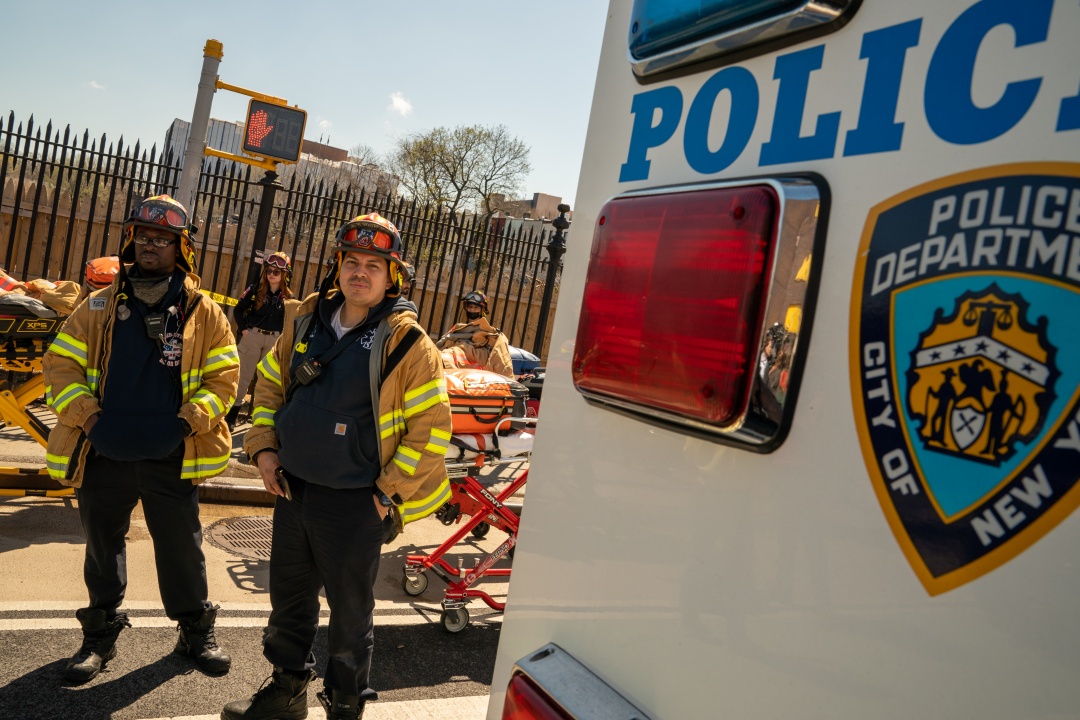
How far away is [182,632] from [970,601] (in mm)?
3826

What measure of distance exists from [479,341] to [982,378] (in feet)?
22.0

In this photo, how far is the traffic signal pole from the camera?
6.62m

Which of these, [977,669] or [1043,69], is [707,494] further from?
[1043,69]

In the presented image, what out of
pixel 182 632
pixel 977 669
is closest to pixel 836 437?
pixel 977 669

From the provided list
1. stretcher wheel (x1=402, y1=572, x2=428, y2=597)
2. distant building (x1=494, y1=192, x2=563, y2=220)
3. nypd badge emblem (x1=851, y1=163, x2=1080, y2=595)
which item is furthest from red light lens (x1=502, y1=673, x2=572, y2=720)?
distant building (x1=494, y1=192, x2=563, y2=220)

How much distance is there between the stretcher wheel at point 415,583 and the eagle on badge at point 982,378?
4.50 metres

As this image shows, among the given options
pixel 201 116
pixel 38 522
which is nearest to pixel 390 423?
pixel 38 522

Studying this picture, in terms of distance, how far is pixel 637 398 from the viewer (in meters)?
1.29

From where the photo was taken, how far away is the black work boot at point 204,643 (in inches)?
151

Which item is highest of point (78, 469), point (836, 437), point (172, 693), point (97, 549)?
point (836, 437)

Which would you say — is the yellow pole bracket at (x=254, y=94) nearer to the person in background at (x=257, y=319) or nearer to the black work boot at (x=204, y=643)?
the person in background at (x=257, y=319)

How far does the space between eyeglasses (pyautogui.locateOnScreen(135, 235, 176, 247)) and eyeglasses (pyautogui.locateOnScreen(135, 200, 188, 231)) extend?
79 mm

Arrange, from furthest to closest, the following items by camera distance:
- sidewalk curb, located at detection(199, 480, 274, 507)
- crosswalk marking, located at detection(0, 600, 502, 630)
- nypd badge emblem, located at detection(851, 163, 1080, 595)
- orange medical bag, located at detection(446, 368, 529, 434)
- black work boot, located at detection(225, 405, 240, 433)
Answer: black work boot, located at detection(225, 405, 240, 433)
sidewalk curb, located at detection(199, 480, 274, 507)
orange medical bag, located at detection(446, 368, 529, 434)
crosswalk marking, located at detection(0, 600, 502, 630)
nypd badge emblem, located at detection(851, 163, 1080, 595)

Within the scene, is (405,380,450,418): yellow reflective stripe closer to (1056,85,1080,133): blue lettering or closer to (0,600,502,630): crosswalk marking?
(0,600,502,630): crosswalk marking
